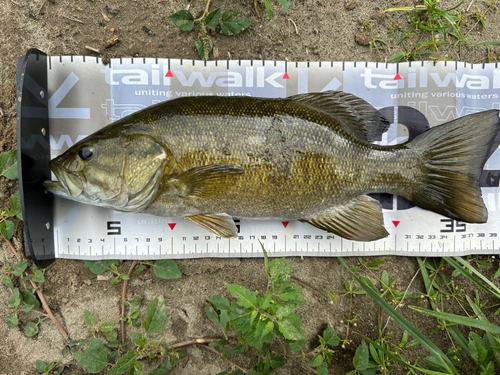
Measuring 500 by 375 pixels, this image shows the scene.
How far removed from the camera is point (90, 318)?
245 centimetres

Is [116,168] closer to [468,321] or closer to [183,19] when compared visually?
[183,19]

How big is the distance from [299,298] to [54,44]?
9.29ft

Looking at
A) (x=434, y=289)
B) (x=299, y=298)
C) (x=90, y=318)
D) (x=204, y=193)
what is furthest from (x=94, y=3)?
(x=434, y=289)

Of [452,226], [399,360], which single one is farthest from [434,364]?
[452,226]

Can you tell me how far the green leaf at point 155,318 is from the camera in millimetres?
2303

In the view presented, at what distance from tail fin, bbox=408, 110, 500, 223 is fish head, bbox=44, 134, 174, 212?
1.93 m

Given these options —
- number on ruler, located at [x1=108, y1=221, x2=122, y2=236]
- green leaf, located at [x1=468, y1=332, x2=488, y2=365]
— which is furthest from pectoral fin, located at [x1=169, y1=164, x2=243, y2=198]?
green leaf, located at [x1=468, y1=332, x2=488, y2=365]

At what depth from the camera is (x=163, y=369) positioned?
2424 millimetres

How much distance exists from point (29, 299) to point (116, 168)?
145 cm

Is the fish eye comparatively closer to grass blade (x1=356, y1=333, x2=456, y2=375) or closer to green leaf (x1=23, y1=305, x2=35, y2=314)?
green leaf (x1=23, y1=305, x2=35, y2=314)

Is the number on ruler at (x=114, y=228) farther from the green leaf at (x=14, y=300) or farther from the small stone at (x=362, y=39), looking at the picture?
the small stone at (x=362, y=39)

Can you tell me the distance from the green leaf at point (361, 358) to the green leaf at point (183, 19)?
290cm

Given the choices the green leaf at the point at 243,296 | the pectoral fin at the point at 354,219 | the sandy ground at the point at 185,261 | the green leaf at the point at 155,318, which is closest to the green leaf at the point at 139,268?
the sandy ground at the point at 185,261

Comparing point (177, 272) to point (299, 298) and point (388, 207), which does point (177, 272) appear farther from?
point (388, 207)
